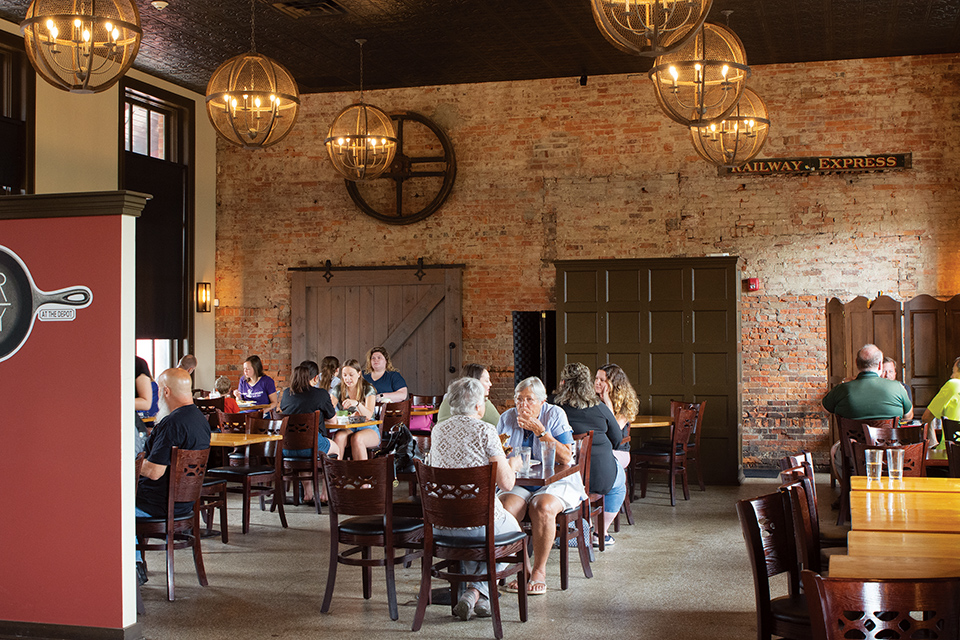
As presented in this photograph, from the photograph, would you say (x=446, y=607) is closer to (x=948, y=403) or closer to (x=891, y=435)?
(x=891, y=435)

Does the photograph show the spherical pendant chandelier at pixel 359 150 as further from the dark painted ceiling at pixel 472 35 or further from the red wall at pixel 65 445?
the red wall at pixel 65 445

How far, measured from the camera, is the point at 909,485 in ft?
15.1

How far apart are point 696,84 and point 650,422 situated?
4346mm

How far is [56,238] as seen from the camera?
479 cm

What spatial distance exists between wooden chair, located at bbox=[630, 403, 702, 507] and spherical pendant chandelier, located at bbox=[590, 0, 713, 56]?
18.0 feet

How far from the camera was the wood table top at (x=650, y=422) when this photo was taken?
8734 mm

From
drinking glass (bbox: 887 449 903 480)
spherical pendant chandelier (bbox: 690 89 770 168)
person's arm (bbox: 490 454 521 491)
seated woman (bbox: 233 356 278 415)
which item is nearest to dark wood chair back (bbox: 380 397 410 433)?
seated woman (bbox: 233 356 278 415)

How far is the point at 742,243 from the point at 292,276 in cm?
560

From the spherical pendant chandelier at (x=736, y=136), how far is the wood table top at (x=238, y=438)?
165 inches

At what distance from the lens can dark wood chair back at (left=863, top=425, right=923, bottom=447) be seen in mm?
6374

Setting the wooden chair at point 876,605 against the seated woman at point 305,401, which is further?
the seated woman at point 305,401

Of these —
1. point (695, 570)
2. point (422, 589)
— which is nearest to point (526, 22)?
point (695, 570)

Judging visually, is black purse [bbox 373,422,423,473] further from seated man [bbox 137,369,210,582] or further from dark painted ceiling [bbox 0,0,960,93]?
dark painted ceiling [bbox 0,0,960,93]

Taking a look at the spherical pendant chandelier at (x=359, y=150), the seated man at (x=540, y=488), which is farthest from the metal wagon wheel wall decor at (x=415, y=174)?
the seated man at (x=540, y=488)
